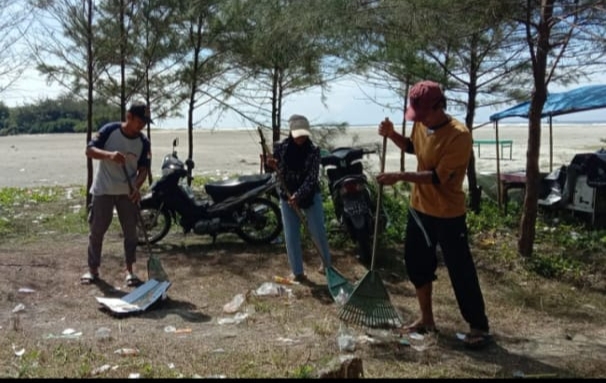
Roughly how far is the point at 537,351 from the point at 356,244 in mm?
2882

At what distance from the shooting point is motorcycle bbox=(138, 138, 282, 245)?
6793 millimetres

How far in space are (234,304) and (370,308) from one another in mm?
1242

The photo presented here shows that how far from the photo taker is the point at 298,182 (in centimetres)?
526

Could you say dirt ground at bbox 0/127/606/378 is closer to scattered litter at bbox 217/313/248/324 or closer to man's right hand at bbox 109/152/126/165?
scattered litter at bbox 217/313/248/324

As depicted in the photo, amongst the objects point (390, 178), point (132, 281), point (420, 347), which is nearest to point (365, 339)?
point (420, 347)

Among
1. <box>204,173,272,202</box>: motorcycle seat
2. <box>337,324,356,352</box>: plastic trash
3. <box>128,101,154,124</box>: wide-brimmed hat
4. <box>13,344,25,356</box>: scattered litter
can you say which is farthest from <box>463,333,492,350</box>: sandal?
<box>204,173,272,202</box>: motorcycle seat

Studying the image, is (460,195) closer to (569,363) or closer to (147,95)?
(569,363)

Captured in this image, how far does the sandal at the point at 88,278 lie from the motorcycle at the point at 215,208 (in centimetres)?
135

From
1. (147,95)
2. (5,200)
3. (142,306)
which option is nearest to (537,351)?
(142,306)

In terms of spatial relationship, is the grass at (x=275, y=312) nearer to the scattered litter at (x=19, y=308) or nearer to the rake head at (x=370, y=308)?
the scattered litter at (x=19, y=308)

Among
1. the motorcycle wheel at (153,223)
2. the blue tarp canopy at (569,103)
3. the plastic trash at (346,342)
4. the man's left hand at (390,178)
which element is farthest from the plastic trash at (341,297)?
the blue tarp canopy at (569,103)

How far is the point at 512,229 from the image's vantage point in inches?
293

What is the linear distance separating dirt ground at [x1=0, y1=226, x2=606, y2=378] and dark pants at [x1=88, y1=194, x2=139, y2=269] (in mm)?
296

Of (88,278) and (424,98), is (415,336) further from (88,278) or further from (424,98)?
(88,278)
